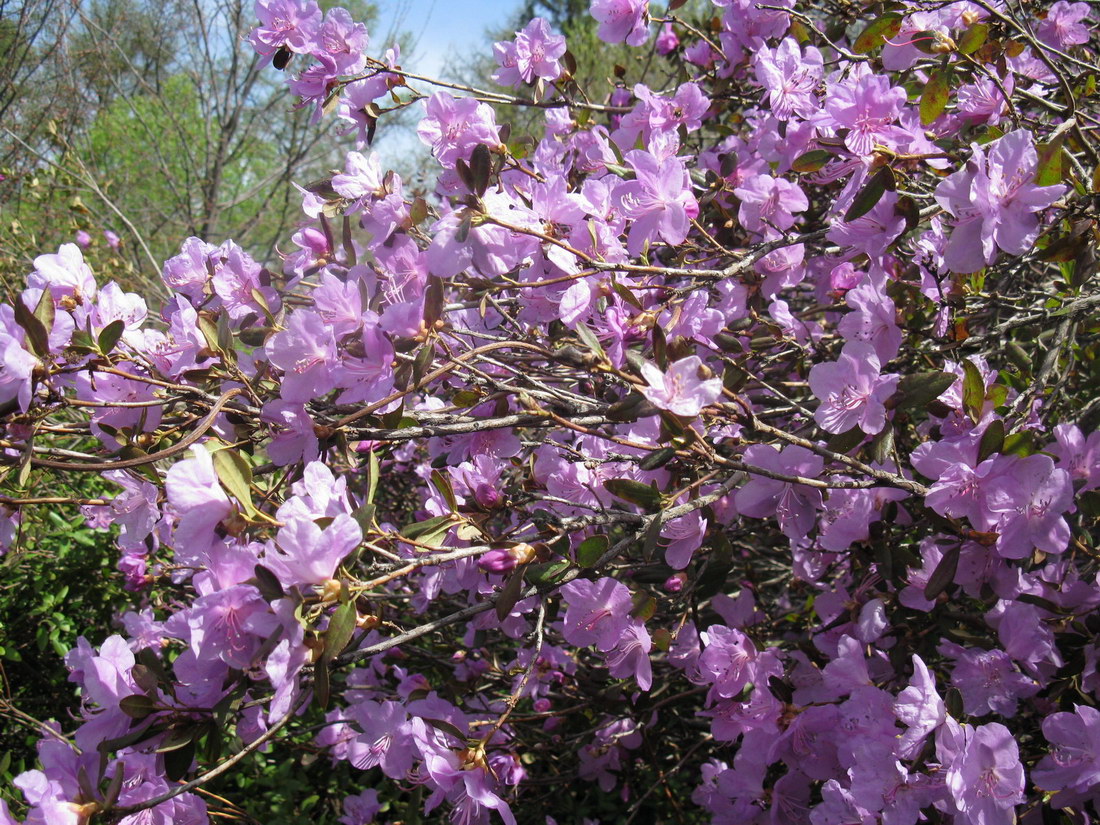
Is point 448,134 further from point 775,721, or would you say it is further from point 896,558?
point 775,721

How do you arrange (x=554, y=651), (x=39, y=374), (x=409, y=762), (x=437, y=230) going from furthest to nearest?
(x=554, y=651), (x=409, y=762), (x=437, y=230), (x=39, y=374)

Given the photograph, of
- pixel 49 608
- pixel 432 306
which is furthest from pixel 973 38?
pixel 49 608

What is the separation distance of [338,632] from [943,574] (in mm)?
1046

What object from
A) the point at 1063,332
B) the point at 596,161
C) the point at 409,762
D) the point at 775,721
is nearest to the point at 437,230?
the point at 596,161

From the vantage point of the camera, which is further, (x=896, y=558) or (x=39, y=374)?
(x=896, y=558)

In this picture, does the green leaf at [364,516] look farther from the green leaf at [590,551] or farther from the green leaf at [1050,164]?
the green leaf at [1050,164]

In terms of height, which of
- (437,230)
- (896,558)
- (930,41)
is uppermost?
(930,41)

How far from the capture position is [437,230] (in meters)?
1.24

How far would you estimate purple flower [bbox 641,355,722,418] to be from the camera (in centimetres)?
111

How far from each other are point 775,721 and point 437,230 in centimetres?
121

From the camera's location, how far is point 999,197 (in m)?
1.25

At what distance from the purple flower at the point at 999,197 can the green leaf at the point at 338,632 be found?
114 centimetres

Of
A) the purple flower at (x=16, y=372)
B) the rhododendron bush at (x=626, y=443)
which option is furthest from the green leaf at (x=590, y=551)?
the purple flower at (x=16, y=372)

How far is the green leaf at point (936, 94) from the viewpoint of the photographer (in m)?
1.48
